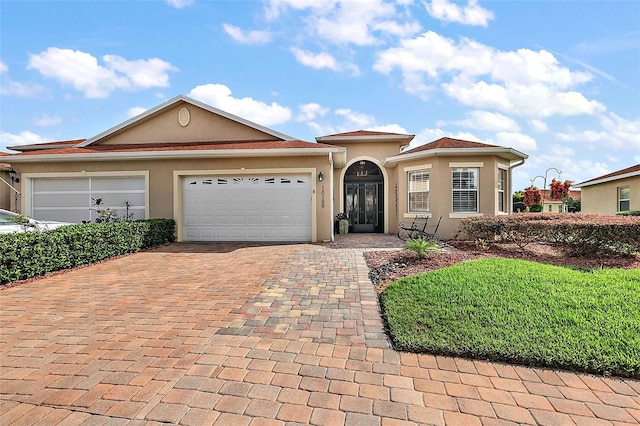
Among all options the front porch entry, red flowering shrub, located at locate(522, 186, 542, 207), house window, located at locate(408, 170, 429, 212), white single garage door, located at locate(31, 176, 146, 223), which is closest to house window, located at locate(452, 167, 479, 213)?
house window, located at locate(408, 170, 429, 212)

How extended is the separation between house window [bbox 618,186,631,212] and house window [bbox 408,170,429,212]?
12.6 metres

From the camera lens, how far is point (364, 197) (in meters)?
15.5

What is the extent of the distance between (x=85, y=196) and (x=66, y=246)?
19.6 ft

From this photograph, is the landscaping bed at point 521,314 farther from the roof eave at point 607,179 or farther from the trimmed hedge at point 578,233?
the roof eave at point 607,179

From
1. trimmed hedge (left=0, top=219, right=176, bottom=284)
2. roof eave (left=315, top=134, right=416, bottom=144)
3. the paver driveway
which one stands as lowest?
the paver driveway

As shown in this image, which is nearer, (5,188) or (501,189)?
(501,189)

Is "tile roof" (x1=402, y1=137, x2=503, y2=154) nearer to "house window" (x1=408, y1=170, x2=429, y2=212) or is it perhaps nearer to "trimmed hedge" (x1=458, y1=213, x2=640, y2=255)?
"house window" (x1=408, y1=170, x2=429, y2=212)

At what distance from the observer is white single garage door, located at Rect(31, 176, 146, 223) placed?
11.6 m

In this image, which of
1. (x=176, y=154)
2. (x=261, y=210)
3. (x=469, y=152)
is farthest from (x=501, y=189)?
(x=176, y=154)

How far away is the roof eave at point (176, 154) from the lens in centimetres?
1086

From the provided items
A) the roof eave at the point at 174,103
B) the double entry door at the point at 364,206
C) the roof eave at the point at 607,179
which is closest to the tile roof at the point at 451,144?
the double entry door at the point at 364,206

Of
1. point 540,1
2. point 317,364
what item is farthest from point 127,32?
point 540,1

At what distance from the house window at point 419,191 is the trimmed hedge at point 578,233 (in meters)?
3.81

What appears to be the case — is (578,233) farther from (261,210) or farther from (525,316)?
(261,210)
